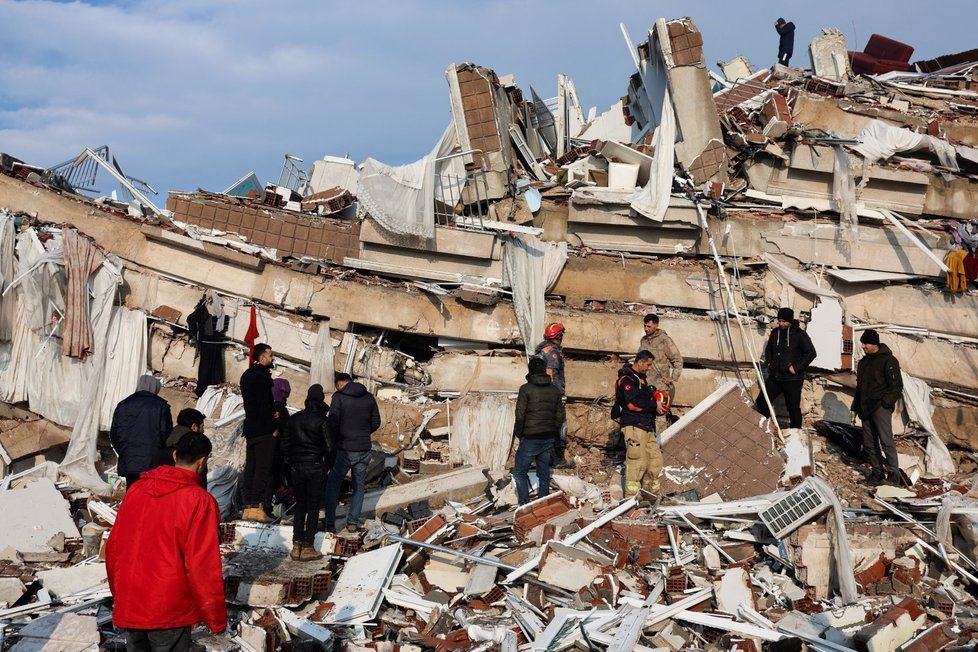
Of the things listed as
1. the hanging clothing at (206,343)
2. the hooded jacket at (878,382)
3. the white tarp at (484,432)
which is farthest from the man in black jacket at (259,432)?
the hooded jacket at (878,382)

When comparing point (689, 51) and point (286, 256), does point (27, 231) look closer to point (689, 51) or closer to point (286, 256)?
point (286, 256)

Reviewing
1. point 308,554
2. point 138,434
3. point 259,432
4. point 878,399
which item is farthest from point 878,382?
Answer: point 138,434

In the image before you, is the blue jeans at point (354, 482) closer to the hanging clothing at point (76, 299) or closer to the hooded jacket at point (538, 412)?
the hooded jacket at point (538, 412)

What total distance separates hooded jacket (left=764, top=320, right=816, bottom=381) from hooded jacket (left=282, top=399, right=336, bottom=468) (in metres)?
5.54

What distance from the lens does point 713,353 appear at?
40.2 feet

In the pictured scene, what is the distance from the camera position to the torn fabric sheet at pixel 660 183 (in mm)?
12531

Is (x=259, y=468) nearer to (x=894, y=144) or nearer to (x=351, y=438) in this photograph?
(x=351, y=438)

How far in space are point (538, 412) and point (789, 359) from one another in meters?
3.54

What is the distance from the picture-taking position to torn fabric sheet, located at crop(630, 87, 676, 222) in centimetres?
1253

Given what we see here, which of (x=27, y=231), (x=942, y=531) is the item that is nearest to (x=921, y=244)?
(x=942, y=531)

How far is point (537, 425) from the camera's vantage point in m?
9.23

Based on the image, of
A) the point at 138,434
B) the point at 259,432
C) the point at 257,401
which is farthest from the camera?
the point at 259,432

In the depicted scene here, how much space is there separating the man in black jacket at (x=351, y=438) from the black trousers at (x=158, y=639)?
393 cm

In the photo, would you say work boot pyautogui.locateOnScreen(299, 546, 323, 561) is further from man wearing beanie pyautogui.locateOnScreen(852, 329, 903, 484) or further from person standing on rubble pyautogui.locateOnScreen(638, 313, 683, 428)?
man wearing beanie pyautogui.locateOnScreen(852, 329, 903, 484)
